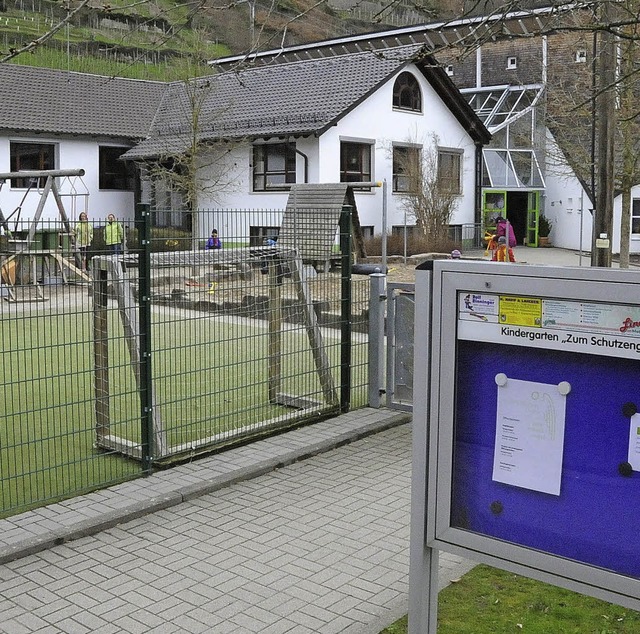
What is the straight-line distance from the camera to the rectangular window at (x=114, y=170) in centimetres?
3422

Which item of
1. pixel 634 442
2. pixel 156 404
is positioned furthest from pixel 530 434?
pixel 156 404

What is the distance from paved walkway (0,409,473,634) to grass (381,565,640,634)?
208 millimetres

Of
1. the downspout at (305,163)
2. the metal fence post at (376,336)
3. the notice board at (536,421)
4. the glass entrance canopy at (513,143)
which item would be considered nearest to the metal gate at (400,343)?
the metal fence post at (376,336)

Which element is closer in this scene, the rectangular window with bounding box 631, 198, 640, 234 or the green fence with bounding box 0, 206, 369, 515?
the green fence with bounding box 0, 206, 369, 515

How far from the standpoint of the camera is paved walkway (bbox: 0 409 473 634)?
4.61 m

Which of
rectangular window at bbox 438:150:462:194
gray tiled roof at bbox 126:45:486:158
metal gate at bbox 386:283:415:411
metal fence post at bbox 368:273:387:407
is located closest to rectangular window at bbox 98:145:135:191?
gray tiled roof at bbox 126:45:486:158

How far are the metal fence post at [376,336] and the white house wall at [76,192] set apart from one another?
22575 millimetres

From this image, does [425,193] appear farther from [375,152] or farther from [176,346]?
[176,346]

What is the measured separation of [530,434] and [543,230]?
37836 millimetres

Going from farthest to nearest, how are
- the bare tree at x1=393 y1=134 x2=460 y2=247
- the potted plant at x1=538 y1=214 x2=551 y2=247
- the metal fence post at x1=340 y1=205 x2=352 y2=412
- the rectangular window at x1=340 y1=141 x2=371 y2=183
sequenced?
the potted plant at x1=538 y1=214 x2=551 y2=247 < the rectangular window at x1=340 y1=141 x2=371 y2=183 < the bare tree at x1=393 y1=134 x2=460 y2=247 < the metal fence post at x1=340 y1=205 x2=352 y2=412

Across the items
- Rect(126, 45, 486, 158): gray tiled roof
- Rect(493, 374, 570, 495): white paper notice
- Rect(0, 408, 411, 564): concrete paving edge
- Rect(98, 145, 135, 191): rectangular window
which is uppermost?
Rect(126, 45, 486, 158): gray tiled roof

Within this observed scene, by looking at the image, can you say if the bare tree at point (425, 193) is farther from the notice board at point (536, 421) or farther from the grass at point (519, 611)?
the notice board at point (536, 421)

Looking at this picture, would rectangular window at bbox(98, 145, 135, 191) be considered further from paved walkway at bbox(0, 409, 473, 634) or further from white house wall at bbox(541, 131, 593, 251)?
paved walkway at bbox(0, 409, 473, 634)

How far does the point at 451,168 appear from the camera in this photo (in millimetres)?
35500
